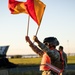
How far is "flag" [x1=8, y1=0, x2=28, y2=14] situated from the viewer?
8510 mm

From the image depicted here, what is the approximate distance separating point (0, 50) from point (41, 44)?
1555cm

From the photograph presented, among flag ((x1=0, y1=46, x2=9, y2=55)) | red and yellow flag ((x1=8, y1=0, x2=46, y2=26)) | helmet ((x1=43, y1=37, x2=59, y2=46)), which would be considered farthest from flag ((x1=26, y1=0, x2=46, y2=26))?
flag ((x1=0, y1=46, x2=9, y2=55))

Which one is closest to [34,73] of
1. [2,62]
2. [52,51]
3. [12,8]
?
[2,62]

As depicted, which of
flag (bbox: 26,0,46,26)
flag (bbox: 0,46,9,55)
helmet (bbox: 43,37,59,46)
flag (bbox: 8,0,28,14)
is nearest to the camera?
helmet (bbox: 43,37,59,46)

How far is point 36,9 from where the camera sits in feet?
25.9

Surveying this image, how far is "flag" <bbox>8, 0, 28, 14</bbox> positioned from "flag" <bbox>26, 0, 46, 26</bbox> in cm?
35

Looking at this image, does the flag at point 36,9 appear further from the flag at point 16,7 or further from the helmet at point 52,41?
the helmet at point 52,41

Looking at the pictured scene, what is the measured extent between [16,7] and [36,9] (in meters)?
0.96

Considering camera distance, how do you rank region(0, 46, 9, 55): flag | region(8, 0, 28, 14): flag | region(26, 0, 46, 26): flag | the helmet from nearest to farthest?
1. the helmet
2. region(26, 0, 46, 26): flag
3. region(8, 0, 28, 14): flag
4. region(0, 46, 9, 55): flag

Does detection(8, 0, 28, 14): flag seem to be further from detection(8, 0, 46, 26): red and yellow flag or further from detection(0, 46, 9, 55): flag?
detection(0, 46, 9, 55): flag

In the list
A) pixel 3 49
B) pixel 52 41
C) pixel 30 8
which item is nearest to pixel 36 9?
pixel 30 8

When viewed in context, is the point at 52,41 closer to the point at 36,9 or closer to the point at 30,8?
the point at 36,9

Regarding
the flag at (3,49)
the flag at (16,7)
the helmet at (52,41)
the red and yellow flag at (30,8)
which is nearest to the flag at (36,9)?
the red and yellow flag at (30,8)

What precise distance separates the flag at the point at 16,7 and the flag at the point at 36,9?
0.35m
